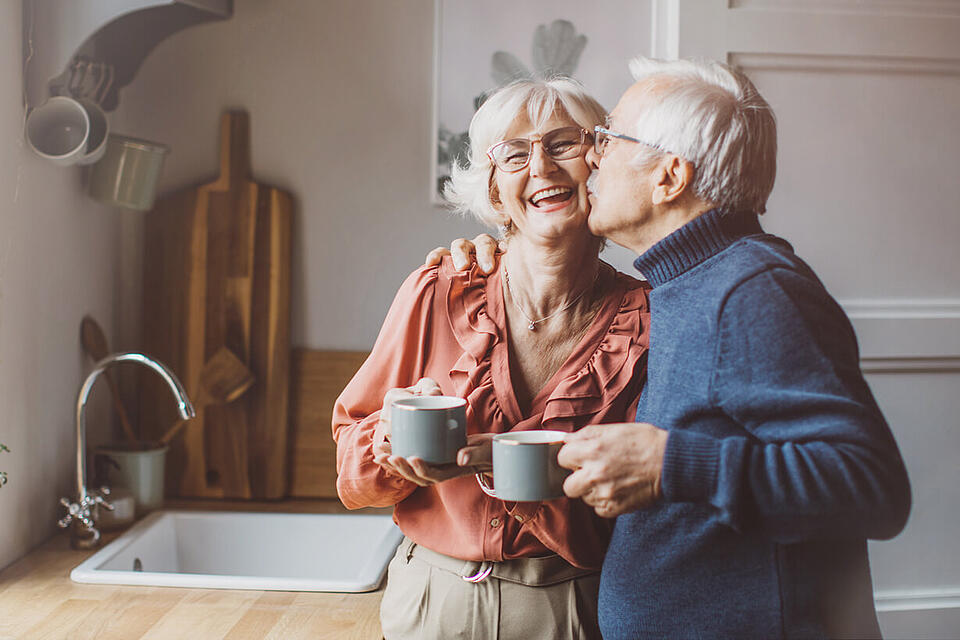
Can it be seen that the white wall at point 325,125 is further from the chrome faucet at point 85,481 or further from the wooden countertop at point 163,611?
the wooden countertop at point 163,611

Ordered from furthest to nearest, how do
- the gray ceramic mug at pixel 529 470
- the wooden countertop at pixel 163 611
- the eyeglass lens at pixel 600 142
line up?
1. the wooden countertop at pixel 163 611
2. the eyeglass lens at pixel 600 142
3. the gray ceramic mug at pixel 529 470

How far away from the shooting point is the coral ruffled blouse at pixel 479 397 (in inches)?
43.0

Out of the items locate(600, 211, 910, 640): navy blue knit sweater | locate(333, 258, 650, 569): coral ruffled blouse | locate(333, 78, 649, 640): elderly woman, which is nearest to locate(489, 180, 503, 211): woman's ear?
locate(333, 78, 649, 640): elderly woman

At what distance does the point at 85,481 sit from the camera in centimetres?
161

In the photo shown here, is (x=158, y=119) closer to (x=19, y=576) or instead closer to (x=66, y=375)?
(x=66, y=375)

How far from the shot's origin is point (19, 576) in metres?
1.44

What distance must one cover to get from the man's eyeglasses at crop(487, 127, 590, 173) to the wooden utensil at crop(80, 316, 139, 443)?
1090 mm

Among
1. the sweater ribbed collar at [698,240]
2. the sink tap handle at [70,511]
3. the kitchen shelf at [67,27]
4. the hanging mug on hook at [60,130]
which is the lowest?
the sink tap handle at [70,511]

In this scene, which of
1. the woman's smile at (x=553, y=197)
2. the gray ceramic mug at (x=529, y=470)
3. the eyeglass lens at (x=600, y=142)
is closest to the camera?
the gray ceramic mug at (x=529, y=470)

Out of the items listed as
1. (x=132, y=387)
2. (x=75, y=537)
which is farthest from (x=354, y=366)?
(x=75, y=537)

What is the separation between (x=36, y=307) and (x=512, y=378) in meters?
0.98

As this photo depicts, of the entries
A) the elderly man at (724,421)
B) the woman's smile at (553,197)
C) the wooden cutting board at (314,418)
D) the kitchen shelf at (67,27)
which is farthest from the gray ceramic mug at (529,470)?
the kitchen shelf at (67,27)

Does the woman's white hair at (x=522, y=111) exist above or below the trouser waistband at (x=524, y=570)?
above

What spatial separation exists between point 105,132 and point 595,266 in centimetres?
103
